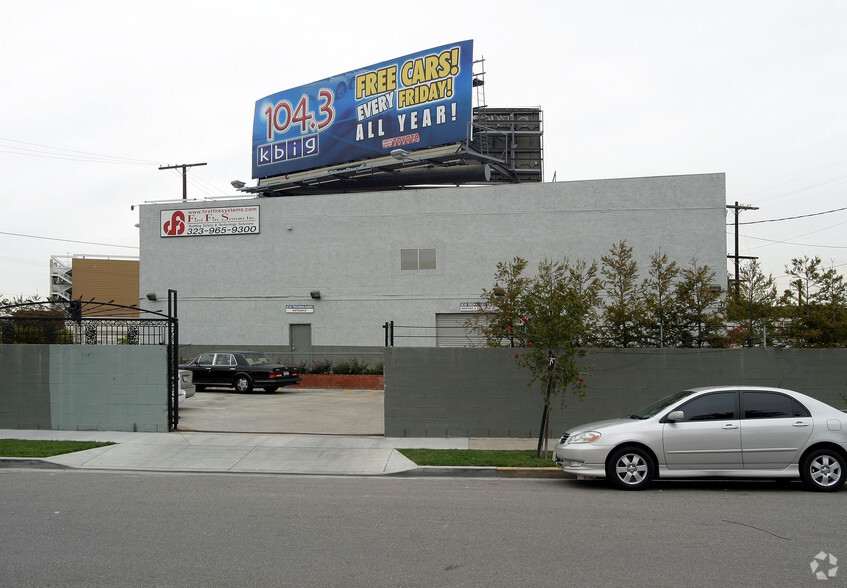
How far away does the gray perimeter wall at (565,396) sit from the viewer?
14.6 m

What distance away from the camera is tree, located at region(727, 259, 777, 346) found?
15.0 m

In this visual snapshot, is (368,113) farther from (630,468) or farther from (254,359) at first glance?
(630,468)

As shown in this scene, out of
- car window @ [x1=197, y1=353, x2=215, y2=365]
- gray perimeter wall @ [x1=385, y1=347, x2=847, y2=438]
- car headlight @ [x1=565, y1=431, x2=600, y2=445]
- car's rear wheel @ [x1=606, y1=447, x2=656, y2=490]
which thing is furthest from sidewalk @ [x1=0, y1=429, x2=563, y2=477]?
car window @ [x1=197, y1=353, x2=215, y2=365]

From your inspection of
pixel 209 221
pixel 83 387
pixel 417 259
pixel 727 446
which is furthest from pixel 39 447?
pixel 209 221

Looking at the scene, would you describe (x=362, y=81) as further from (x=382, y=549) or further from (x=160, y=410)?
(x=382, y=549)

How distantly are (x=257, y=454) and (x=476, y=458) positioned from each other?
13.1 feet

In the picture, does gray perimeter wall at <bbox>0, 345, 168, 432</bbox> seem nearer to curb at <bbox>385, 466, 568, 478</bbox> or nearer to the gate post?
the gate post

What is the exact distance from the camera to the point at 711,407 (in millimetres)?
10266

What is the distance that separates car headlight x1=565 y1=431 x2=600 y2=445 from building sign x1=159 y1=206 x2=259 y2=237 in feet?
78.1

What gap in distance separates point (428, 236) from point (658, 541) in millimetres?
23424

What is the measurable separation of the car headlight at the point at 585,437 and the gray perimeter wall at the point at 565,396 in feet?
13.8

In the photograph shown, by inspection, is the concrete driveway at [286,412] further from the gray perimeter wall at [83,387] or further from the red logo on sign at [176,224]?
the red logo on sign at [176,224]

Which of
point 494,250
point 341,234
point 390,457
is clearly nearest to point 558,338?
point 390,457

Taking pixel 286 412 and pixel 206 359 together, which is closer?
pixel 286 412
